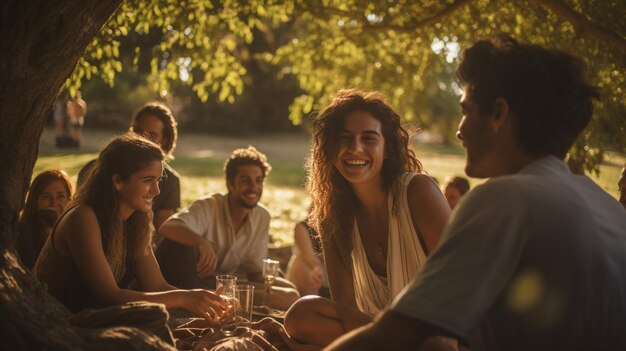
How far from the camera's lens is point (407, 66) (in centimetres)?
1073

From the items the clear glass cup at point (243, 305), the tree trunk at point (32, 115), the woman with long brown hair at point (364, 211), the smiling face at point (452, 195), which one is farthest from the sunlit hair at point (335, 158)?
the smiling face at point (452, 195)

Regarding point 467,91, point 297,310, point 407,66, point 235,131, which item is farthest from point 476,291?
point 235,131

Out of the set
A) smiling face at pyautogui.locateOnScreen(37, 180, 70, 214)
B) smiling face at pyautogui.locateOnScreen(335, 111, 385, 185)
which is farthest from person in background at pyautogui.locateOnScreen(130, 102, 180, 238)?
smiling face at pyautogui.locateOnScreen(335, 111, 385, 185)

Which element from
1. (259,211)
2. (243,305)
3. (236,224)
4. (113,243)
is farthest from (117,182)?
(259,211)

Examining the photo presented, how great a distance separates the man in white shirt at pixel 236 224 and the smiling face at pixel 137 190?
187 cm

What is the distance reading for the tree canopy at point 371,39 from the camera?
6879mm

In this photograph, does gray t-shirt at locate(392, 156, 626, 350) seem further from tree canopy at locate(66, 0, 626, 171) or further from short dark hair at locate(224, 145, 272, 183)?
short dark hair at locate(224, 145, 272, 183)

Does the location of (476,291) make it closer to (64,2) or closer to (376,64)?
(64,2)

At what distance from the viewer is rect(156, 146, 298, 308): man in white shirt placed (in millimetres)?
6586

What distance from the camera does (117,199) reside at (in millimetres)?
4508

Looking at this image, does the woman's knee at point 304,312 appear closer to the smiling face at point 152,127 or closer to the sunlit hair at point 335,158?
the sunlit hair at point 335,158

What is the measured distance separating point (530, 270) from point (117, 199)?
10.2 feet

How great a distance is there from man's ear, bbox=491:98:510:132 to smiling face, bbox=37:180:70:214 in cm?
451

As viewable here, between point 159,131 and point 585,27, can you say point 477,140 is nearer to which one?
point 585,27
